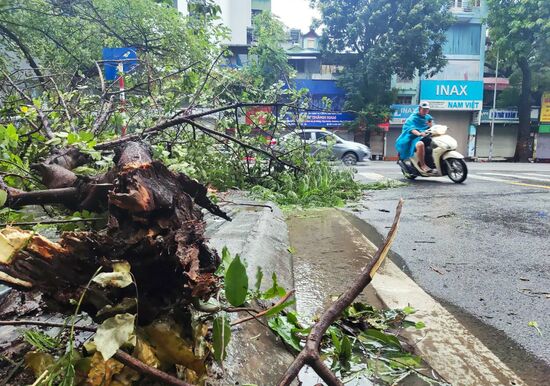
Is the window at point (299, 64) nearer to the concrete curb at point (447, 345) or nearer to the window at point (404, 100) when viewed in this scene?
the window at point (404, 100)

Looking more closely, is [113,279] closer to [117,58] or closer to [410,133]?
[117,58]

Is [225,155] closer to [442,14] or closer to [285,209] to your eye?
[285,209]

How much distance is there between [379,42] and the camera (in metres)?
24.5

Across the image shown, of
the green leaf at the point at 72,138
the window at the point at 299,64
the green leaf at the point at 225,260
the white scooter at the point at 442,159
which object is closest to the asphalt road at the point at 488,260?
the green leaf at the point at 225,260

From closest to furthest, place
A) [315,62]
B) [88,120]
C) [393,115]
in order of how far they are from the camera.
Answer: [88,120], [393,115], [315,62]

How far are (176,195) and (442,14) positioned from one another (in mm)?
26774

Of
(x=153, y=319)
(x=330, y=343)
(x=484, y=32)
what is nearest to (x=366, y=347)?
(x=330, y=343)

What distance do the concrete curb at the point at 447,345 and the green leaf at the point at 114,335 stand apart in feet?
3.08

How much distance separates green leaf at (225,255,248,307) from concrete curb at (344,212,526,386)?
28.0 inches

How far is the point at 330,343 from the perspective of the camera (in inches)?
52.3

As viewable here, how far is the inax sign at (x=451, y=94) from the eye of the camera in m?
27.0

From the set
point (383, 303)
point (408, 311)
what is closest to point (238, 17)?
point (383, 303)

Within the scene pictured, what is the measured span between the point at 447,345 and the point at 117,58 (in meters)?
4.39

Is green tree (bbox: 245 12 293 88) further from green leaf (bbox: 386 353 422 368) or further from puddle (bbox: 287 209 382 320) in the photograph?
green leaf (bbox: 386 353 422 368)
